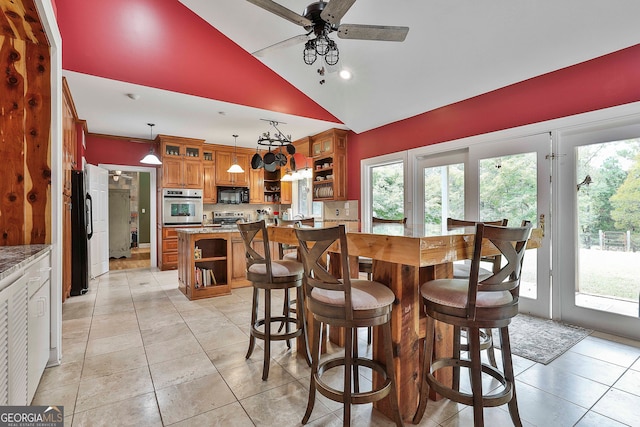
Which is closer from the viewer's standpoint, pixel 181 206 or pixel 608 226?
pixel 608 226

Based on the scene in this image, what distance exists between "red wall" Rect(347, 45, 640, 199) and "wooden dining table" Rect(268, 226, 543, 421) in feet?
6.14

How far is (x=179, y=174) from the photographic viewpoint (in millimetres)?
6062

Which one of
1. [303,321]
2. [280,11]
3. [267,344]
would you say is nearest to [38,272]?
[267,344]

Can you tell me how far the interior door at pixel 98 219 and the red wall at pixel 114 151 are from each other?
0.39 meters

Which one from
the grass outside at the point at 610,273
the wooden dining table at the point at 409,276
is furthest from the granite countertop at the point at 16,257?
the grass outside at the point at 610,273

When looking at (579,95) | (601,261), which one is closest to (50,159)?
(579,95)

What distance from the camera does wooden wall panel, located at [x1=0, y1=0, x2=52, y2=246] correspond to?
212cm

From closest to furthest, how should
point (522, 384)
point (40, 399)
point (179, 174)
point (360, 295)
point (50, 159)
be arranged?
point (360, 295) → point (40, 399) → point (522, 384) → point (50, 159) → point (179, 174)

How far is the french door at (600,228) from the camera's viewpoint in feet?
8.79

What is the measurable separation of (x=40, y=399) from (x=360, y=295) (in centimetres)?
201

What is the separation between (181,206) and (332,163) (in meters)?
3.12

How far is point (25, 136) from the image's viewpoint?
2.18 m

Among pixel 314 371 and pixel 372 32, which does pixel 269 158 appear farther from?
pixel 314 371

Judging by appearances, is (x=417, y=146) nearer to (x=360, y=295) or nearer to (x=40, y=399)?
(x=360, y=295)
